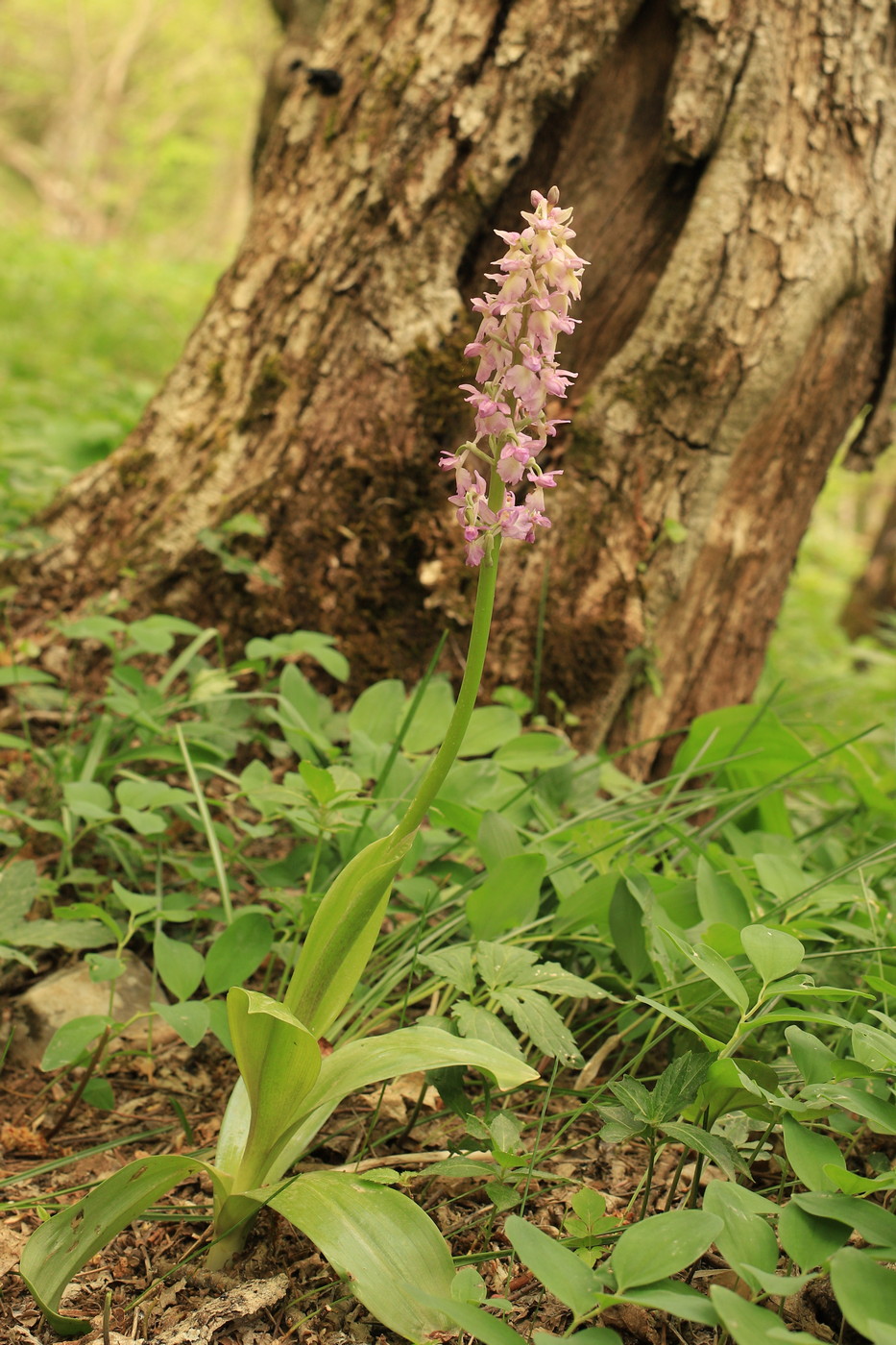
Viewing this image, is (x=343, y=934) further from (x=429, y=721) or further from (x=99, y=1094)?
(x=429, y=721)

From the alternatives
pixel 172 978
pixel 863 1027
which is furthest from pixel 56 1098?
pixel 863 1027

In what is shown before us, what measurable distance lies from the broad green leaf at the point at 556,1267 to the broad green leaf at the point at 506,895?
531 mm

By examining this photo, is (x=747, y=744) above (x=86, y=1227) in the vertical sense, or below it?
above

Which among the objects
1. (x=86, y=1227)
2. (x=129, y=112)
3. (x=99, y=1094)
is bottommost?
(x=99, y=1094)

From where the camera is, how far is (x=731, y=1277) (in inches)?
46.9

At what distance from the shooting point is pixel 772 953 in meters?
1.17

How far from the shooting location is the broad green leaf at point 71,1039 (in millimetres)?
1327

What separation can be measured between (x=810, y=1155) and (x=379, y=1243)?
492 mm

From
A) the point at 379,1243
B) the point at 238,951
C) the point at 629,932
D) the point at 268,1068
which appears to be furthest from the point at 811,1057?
the point at 238,951

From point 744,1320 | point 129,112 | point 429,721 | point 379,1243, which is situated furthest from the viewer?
point 129,112

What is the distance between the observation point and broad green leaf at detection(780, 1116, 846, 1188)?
1039 mm

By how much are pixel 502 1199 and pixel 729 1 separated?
261cm

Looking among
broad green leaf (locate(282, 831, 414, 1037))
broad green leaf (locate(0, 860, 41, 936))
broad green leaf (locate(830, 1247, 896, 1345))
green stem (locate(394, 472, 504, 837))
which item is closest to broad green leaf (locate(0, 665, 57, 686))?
broad green leaf (locate(0, 860, 41, 936))

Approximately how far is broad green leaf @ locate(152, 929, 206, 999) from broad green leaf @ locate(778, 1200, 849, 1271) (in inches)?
33.4
